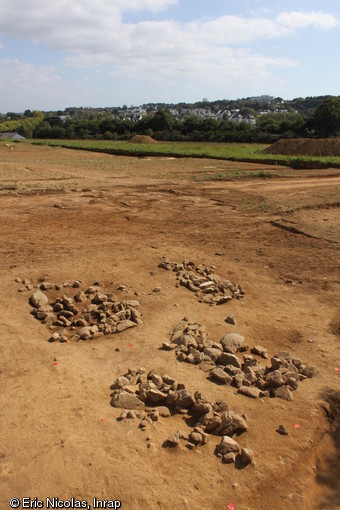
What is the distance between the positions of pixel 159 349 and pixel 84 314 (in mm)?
1470

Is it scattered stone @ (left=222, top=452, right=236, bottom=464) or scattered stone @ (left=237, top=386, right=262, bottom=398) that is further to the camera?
scattered stone @ (left=237, top=386, right=262, bottom=398)

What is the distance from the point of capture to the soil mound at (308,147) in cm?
3203

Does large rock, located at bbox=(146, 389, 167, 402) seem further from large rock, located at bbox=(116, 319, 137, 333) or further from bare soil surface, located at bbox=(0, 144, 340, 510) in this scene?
large rock, located at bbox=(116, 319, 137, 333)

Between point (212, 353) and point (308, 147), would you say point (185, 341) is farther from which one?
point (308, 147)

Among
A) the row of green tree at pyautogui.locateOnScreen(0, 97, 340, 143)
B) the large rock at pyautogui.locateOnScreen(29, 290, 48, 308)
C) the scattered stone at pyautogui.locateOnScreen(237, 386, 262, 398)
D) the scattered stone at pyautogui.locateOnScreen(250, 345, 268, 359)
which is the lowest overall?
the scattered stone at pyautogui.locateOnScreen(250, 345, 268, 359)

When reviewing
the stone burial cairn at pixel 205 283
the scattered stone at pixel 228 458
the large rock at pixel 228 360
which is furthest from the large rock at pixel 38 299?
the scattered stone at pixel 228 458

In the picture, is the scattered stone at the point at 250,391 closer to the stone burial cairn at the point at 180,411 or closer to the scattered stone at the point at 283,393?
the scattered stone at the point at 283,393

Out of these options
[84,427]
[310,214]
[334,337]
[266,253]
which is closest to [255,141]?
[310,214]

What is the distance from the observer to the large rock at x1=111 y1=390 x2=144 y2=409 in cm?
448

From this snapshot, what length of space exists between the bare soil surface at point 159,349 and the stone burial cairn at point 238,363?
0.13 meters

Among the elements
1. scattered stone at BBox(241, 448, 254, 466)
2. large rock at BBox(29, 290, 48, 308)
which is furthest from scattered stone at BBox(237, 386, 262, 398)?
large rock at BBox(29, 290, 48, 308)

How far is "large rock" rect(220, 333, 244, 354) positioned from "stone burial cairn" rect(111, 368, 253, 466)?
1200 millimetres

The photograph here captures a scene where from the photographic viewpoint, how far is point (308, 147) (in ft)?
109


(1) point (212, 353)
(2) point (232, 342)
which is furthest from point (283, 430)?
(2) point (232, 342)
